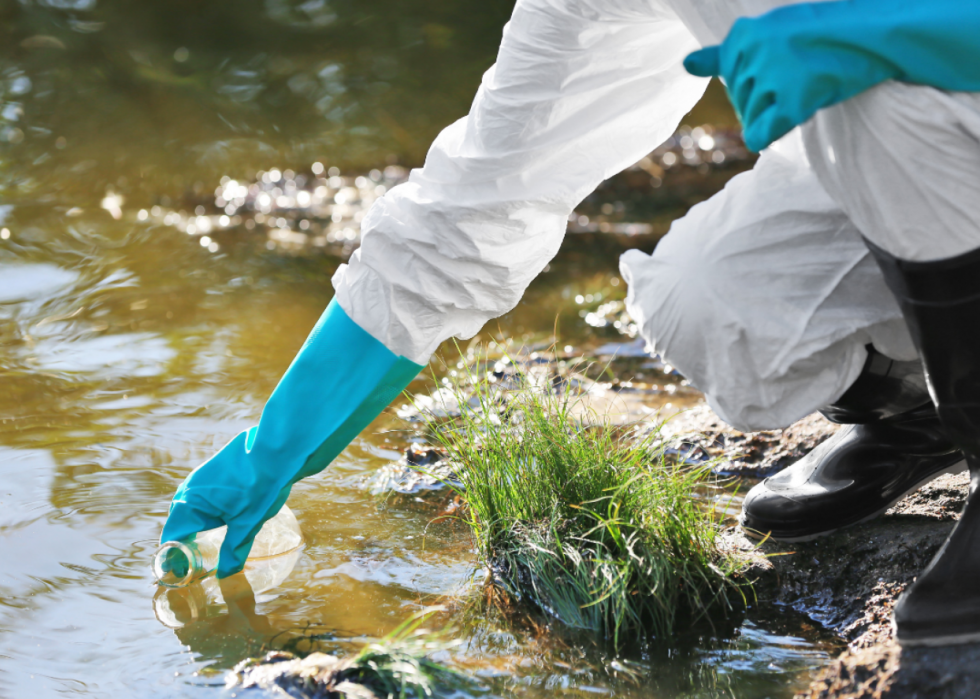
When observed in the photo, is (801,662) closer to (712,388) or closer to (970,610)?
(970,610)

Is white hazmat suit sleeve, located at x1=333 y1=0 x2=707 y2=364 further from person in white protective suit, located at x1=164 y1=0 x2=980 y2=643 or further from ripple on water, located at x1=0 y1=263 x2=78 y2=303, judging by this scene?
ripple on water, located at x1=0 y1=263 x2=78 y2=303

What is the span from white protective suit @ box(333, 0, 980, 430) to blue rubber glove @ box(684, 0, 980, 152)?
0.21 m

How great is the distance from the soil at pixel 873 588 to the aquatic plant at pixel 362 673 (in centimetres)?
58

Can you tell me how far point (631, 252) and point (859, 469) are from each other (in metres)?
0.61

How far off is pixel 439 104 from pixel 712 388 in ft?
16.6

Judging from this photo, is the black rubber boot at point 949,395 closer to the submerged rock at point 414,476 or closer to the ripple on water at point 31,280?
the submerged rock at point 414,476

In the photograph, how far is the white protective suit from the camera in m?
1.54

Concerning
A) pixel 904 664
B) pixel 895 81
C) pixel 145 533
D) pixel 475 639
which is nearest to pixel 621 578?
pixel 475 639

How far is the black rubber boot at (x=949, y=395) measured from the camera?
4.39 ft

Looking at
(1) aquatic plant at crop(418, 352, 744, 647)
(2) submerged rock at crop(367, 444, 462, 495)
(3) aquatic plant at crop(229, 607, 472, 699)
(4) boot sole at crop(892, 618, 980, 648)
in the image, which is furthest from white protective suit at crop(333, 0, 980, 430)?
(2) submerged rock at crop(367, 444, 462, 495)

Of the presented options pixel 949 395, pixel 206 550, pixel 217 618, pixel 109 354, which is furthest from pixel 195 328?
pixel 949 395

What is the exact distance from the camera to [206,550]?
1.89 meters

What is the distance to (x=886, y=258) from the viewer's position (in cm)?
137

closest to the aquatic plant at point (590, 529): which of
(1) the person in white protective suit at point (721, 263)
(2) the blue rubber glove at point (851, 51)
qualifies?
(1) the person in white protective suit at point (721, 263)
